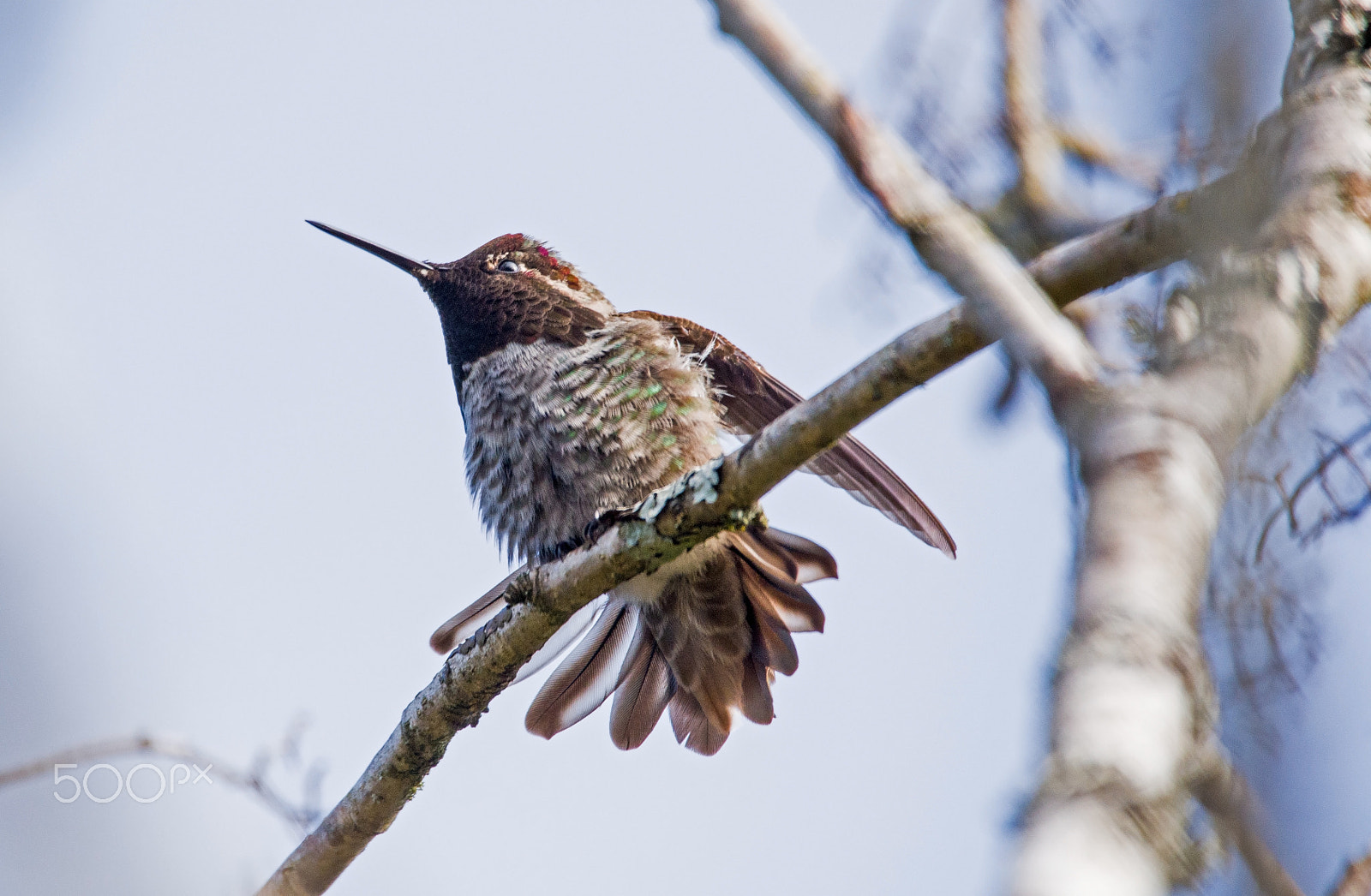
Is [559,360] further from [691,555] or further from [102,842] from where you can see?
[102,842]

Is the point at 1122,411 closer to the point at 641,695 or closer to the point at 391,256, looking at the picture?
the point at 641,695

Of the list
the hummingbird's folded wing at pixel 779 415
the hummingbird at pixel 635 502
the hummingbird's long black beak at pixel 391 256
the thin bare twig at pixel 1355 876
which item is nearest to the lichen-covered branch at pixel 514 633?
the hummingbird at pixel 635 502

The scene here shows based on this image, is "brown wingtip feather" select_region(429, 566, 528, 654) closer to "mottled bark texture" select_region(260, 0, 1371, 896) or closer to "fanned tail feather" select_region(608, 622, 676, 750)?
"fanned tail feather" select_region(608, 622, 676, 750)

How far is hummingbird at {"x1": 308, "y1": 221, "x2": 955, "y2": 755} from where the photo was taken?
387 centimetres

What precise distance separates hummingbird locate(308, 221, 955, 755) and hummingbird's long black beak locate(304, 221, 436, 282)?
0.92 metres

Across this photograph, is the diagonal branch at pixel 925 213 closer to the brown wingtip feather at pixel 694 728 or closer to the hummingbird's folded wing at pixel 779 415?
A: the hummingbird's folded wing at pixel 779 415

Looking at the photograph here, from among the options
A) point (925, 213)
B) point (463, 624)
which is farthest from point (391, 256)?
point (925, 213)

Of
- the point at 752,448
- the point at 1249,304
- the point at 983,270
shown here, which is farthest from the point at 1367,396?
the point at 752,448

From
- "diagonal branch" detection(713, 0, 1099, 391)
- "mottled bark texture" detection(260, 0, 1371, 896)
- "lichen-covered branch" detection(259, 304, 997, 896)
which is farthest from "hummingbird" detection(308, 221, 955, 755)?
"diagonal branch" detection(713, 0, 1099, 391)

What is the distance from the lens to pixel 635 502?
3.87m

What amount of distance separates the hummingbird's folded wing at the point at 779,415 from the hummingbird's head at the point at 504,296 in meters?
0.30

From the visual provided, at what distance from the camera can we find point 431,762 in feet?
10.5

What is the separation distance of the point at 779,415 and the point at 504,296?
1.34 m

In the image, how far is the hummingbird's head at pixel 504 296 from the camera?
4.41 m
